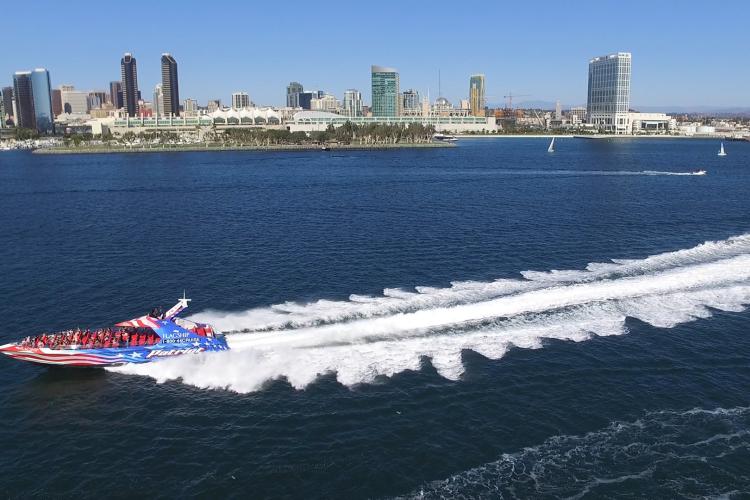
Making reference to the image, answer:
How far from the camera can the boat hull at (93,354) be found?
1484 inches

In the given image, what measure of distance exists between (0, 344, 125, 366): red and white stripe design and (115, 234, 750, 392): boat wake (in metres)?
1.79

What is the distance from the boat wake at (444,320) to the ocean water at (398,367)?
0.20 metres

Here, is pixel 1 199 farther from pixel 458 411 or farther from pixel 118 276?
pixel 458 411

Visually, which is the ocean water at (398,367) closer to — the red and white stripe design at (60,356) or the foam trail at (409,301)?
the foam trail at (409,301)

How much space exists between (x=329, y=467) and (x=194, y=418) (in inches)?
335

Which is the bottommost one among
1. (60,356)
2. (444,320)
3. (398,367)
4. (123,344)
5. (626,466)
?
(626,466)

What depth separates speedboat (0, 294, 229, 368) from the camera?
37750 mm

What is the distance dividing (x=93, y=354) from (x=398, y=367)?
60.6 feet

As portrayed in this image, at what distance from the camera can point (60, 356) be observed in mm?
37625

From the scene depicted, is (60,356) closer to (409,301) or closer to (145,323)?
(145,323)

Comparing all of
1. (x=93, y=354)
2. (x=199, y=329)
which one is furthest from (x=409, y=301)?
(x=93, y=354)

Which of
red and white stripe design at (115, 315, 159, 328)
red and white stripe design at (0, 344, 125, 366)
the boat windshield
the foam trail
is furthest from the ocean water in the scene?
red and white stripe design at (115, 315, 159, 328)

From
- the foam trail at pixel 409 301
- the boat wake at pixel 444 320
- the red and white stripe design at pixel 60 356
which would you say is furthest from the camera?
the foam trail at pixel 409 301

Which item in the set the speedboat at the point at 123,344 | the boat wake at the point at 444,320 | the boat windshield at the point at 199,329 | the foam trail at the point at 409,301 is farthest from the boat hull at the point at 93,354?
the foam trail at the point at 409,301
